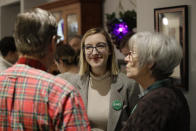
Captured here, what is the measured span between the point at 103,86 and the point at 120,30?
69.1 inches

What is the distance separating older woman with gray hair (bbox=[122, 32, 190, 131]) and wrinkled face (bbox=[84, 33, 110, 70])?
521 millimetres

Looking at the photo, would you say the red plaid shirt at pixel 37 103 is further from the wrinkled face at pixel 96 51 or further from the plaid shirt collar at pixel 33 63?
the wrinkled face at pixel 96 51

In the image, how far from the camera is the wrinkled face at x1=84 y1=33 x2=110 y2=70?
7.63 feet

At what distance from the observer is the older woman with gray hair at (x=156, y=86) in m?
1.47

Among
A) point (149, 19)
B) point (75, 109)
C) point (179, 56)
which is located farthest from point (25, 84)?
point (149, 19)

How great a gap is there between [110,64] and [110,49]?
0.38ft

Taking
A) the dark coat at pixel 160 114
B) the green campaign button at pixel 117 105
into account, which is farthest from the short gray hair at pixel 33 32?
the green campaign button at pixel 117 105

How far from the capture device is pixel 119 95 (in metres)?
2.24

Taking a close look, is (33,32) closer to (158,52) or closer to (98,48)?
(158,52)

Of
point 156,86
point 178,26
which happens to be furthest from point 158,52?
point 178,26

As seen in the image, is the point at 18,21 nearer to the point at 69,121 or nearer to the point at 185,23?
the point at 69,121

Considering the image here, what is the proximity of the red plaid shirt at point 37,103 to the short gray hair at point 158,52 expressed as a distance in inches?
22.9

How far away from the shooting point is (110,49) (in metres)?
2.41


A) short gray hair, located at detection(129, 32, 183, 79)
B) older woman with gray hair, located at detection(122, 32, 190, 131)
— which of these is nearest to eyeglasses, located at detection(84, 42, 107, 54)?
older woman with gray hair, located at detection(122, 32, 190, 131)
